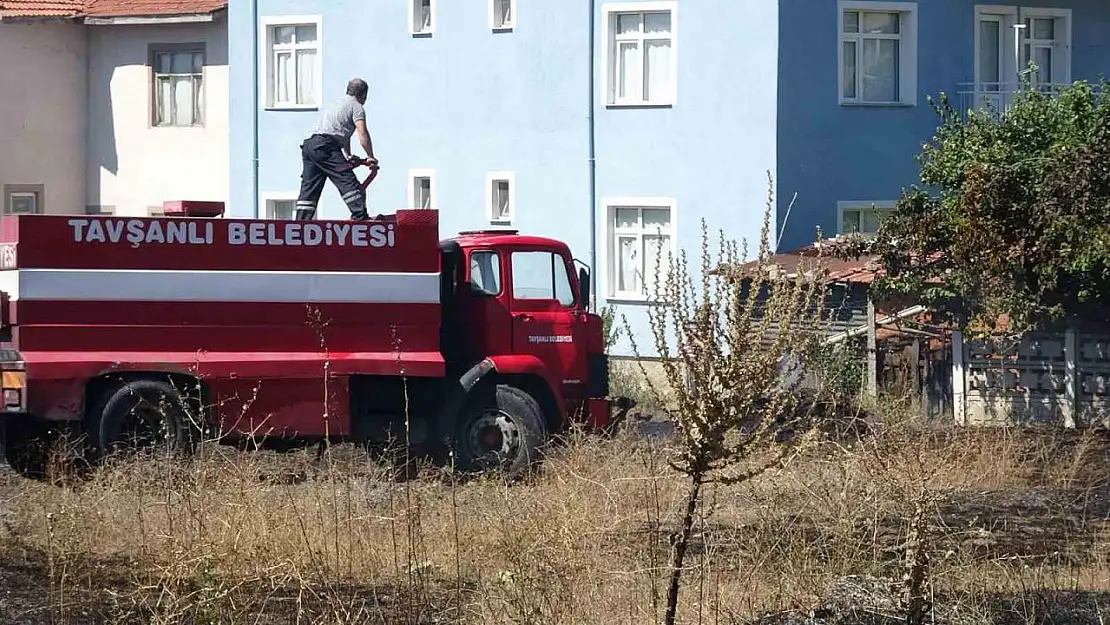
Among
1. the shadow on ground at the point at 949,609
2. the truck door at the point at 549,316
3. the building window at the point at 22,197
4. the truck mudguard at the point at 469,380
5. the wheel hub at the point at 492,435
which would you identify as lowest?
the shadow on ground at the point at 949,609

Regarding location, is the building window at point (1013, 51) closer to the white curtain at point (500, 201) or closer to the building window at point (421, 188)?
the white curtain at point (500, 201)

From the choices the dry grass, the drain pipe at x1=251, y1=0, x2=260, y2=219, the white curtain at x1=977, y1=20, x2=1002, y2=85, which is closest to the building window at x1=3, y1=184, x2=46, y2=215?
the drain pipe at x1=251, y1=0, x2=260, y2=219

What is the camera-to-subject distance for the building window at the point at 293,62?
2725 centimetres

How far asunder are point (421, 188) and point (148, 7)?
764 centimetres

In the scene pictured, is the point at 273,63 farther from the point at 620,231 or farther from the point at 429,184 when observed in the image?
the point at 620,231

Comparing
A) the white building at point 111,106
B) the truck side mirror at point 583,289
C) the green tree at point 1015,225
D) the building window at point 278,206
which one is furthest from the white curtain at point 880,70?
the white building at point 111,106

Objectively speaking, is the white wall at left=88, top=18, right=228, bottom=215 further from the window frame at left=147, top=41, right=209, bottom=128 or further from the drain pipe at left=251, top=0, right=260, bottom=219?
the drain pipe at left=251, top=0, right=260, bottom=219

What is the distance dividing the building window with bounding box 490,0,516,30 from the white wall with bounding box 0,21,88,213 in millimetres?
9984

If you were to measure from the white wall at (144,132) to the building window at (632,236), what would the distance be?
884 cm

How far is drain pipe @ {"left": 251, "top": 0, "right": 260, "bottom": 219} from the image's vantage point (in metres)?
27.5

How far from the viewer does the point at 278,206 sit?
91.8 feet

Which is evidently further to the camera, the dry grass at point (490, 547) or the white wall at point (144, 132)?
the white wall at point (144, 132)

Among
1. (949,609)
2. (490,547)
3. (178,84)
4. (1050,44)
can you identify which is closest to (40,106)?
(178,84)

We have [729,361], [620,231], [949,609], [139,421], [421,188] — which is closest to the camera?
[729,361]
